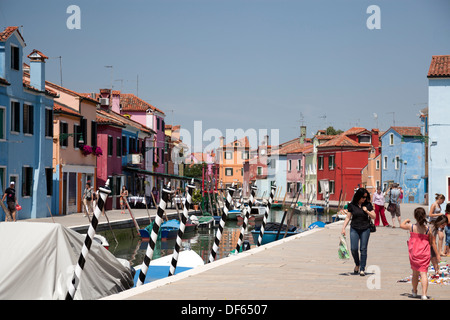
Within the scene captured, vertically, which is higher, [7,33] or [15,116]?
[7,33]

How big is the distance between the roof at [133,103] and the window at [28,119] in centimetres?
2898

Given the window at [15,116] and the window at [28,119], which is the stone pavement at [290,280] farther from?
the window at [28,119]

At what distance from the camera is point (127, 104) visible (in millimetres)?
60219

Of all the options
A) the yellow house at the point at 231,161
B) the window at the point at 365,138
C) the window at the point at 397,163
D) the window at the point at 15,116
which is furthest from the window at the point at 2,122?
the yellow house at the point at 231,161

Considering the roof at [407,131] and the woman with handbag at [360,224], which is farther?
the roof at [407,131]

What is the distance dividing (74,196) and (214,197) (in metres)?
11.9

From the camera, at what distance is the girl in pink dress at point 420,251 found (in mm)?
8766

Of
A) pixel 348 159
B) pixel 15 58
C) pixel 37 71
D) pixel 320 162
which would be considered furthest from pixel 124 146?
pixel 320 162

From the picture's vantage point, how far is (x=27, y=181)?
97.4 feet

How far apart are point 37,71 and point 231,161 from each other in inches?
3081

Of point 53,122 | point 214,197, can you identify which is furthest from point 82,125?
point 214,197

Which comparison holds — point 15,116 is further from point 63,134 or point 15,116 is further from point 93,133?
point 93,133

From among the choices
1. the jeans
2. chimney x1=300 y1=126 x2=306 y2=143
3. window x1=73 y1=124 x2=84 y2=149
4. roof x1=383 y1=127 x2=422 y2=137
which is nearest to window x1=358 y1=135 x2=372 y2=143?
roof x1=383 y1=127 x2=422 y2=137

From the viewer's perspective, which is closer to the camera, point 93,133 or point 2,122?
point 2,122
